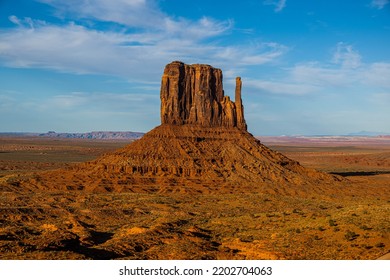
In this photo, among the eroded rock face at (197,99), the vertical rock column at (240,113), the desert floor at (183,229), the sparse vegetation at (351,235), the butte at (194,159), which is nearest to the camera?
the desert floor at (183,229)

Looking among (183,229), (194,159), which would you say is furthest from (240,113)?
(183,229)

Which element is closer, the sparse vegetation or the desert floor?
the desert floor

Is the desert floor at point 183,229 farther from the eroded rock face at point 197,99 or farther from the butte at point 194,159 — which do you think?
the eroded rock face at point 197,99

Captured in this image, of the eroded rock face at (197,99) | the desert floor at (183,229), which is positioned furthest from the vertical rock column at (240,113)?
the desert floor at (183,229)

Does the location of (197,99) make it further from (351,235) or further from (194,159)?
(351,235)

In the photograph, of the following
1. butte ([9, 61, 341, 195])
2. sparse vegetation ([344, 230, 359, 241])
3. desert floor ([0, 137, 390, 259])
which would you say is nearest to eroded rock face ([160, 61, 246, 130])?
butte ([9, 61, 341, 195])

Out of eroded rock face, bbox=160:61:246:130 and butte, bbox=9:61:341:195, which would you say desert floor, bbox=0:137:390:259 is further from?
eroded rock face, bbox=160:61:246:130
